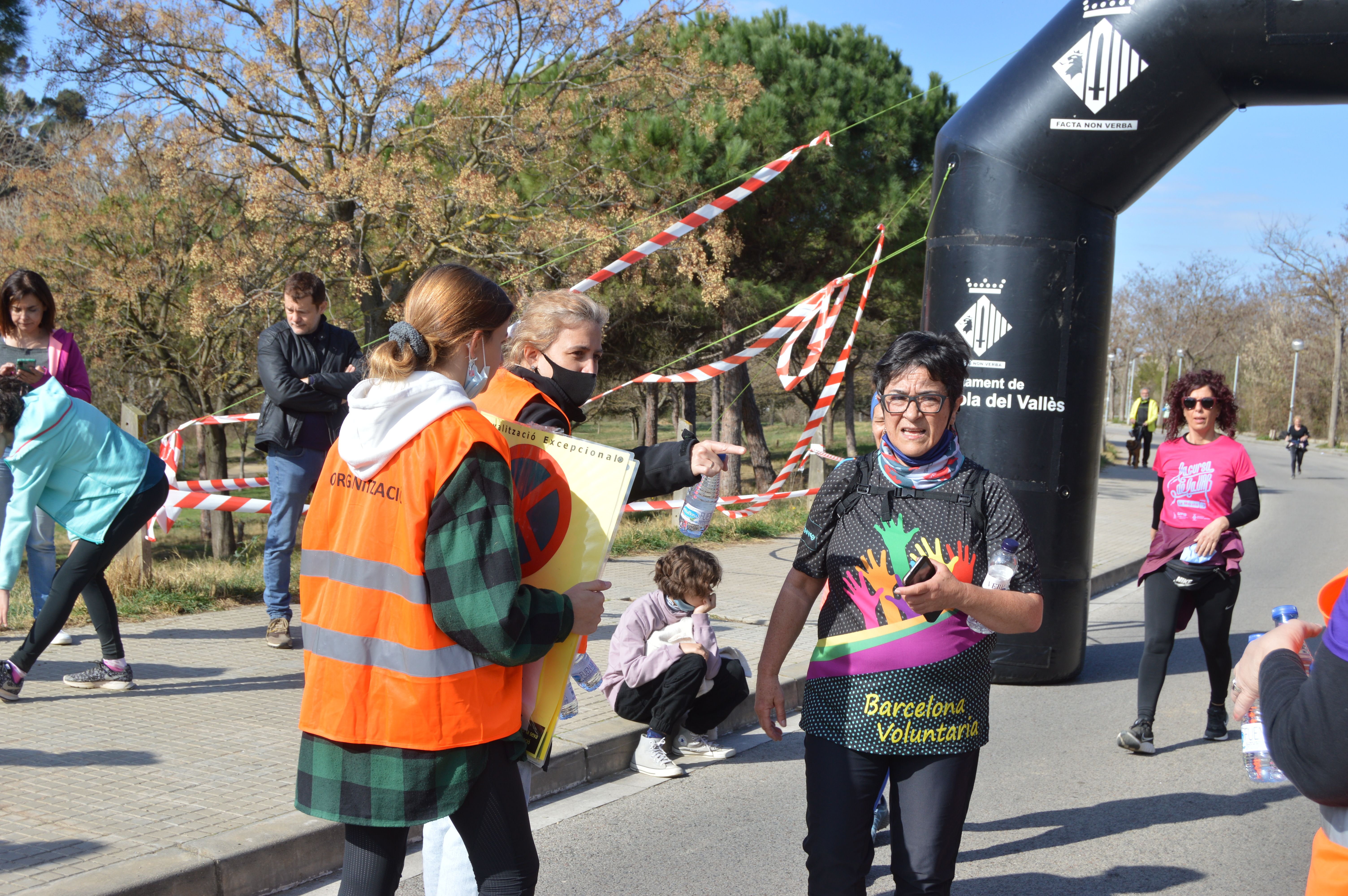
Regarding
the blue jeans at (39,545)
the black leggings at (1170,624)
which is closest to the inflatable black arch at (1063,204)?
the black leggings at (1170,624)

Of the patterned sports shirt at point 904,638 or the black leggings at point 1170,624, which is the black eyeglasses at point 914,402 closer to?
the patterned sports shirt at point 904,638

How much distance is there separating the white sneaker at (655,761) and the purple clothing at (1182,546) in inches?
102

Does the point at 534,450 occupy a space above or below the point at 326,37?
below

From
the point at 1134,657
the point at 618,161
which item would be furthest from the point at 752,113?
the point at 1134,657

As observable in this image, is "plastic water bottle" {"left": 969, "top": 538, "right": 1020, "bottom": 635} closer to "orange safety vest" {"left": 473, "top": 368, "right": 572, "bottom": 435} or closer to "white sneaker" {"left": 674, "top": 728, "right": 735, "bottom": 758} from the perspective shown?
"orange safety vest" {"left": 473, "top": 368, "right": 572, "bottom": 435}

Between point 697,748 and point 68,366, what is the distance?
3637 mm

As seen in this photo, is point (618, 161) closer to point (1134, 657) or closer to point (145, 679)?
point (1134, 657)

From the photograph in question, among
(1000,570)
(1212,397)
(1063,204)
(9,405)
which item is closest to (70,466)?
(9,405)

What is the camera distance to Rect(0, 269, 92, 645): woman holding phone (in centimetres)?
532

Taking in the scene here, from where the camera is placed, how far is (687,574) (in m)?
4.95

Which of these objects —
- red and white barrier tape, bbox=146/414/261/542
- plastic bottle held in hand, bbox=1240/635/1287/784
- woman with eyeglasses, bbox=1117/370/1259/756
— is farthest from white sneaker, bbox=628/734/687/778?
plastic bottle held in hand, bbox=1240/635/1287/784

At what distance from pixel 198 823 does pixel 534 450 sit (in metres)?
2.20

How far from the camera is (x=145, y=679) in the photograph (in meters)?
5.42

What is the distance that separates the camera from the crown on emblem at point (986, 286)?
243 inches
